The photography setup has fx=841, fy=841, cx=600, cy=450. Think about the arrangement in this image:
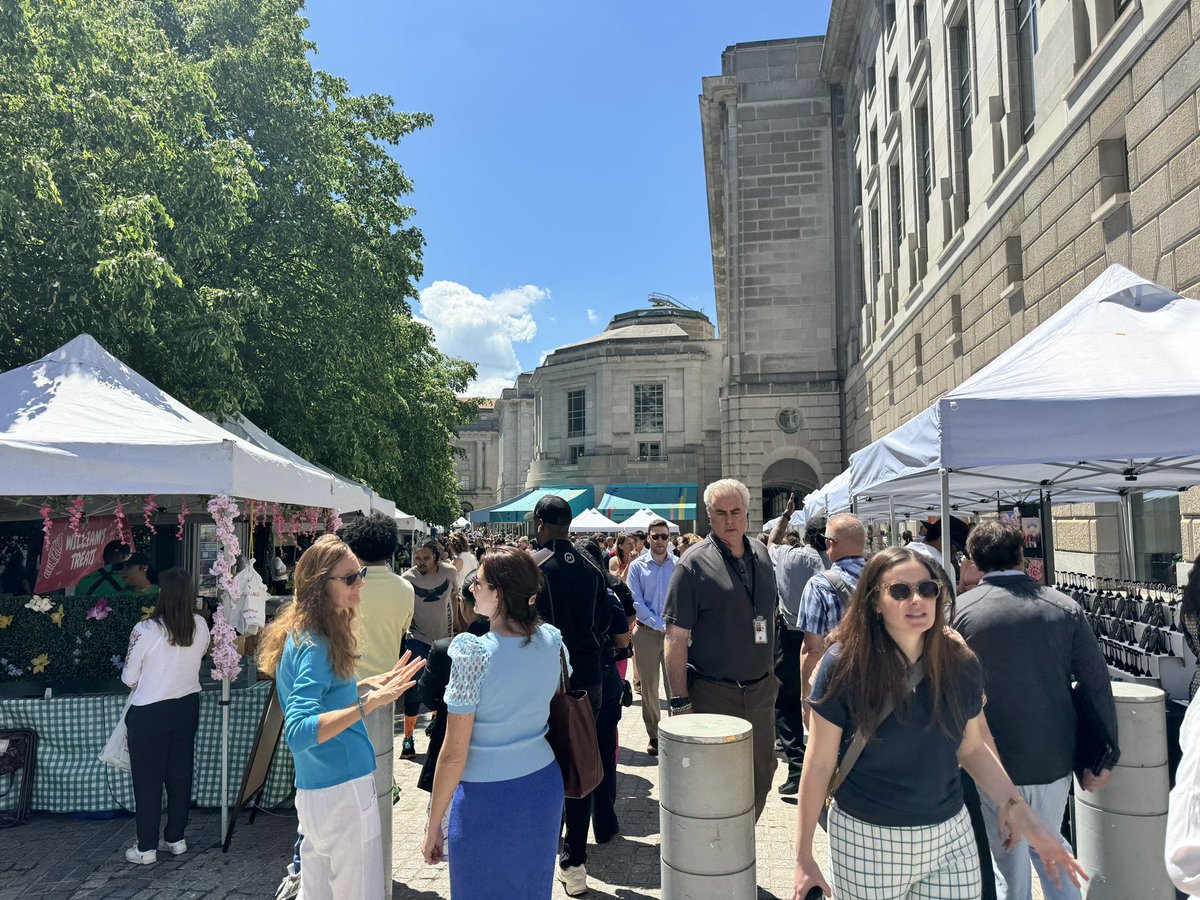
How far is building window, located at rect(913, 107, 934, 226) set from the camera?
63.5ft

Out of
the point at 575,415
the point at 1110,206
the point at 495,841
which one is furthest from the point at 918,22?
the point at 575,415

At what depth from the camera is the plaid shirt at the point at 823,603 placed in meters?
4.97

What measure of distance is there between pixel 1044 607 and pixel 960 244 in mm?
14533

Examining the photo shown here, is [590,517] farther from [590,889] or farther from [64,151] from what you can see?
[590,889]

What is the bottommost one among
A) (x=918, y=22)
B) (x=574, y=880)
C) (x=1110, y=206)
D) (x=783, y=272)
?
(x=574, y=880)

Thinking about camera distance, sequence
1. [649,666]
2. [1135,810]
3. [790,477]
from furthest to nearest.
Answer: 1. [790,477]
2. [649,666]
3. [1135,810]

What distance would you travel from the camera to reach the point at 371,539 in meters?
4.78

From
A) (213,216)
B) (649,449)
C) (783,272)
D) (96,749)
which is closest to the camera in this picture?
(96,749)

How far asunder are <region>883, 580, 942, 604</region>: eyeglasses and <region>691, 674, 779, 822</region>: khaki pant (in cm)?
195

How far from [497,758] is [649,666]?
→ 504 cm

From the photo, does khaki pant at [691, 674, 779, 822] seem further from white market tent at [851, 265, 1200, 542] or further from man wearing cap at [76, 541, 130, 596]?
man wearing cap at [76, 541, 130, 596]

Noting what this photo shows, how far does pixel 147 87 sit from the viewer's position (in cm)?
1042

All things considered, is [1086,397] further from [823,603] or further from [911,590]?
[911,590]

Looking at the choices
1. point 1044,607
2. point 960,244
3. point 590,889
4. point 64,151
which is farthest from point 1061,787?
point 960,244
